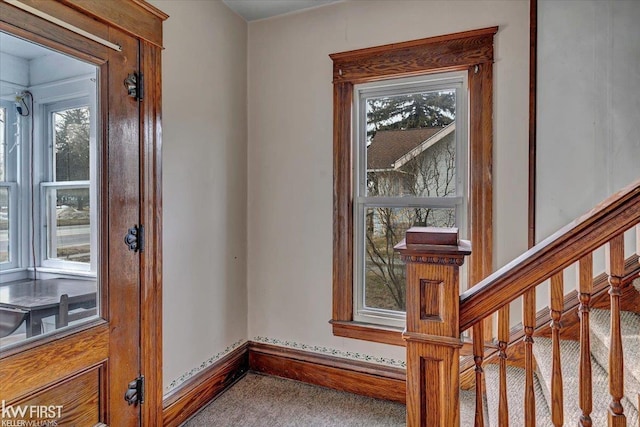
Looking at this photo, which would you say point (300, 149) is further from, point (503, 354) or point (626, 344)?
point (626, 344)

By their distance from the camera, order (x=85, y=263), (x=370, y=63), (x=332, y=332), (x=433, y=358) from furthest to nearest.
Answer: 1. (x=332, y=332)
2. (x=370, y=63)
3. (x=85, y=263)
4. (x=433, y=358)

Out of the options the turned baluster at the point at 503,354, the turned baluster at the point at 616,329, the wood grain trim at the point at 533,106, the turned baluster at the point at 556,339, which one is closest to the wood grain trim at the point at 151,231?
the turned baluster at the point at 503,354

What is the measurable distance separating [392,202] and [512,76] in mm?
999

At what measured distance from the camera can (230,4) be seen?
2.48 m

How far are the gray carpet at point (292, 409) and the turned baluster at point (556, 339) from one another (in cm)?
123

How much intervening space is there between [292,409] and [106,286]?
50.9 inches

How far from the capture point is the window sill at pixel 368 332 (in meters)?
2.36

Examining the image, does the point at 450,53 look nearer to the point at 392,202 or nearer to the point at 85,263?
the point at 392,202

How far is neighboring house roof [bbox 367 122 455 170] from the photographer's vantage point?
231 centimetres

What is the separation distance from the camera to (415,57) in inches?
89.3

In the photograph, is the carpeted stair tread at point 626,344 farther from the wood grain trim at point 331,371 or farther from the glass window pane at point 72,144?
the glass window pane at point 72,144

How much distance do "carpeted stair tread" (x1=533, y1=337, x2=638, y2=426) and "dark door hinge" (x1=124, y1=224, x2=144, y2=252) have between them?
1.90 meters

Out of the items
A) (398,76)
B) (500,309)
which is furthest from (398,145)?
(500,309)

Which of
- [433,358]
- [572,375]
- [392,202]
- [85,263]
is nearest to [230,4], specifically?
[392,202]
